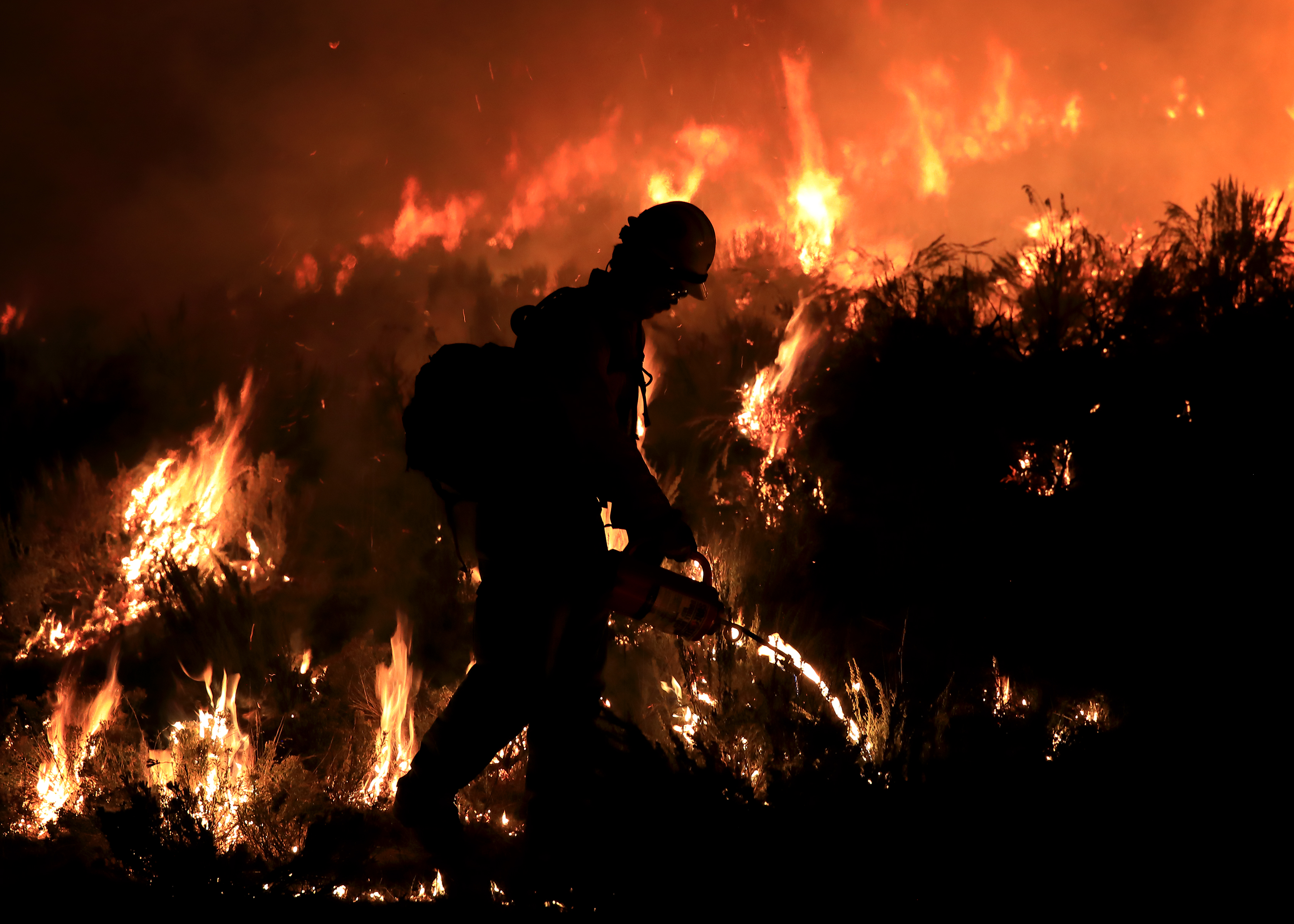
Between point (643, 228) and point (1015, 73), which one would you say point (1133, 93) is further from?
point (643, 228)

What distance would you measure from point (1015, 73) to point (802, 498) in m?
6.81

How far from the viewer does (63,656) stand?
378cm

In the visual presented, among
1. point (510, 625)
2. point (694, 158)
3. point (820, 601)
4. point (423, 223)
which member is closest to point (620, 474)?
point (510, 625)

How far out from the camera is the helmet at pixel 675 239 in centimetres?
228

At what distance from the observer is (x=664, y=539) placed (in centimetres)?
213

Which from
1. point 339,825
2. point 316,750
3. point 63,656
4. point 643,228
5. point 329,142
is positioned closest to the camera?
point 643,228

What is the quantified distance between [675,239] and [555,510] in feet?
2.72

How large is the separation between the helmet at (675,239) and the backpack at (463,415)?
0.52m

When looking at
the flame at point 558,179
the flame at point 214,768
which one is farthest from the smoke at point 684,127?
the flame at point 214,768

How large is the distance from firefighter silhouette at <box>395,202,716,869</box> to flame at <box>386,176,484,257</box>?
5.21 meters

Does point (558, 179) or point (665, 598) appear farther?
point (558, 179)

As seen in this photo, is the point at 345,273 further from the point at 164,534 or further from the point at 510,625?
the point at 510,625

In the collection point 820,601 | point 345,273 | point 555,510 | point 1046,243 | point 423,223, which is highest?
point 423,223

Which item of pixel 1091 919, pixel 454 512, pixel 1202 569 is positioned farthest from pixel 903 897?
pixel 1202 569
